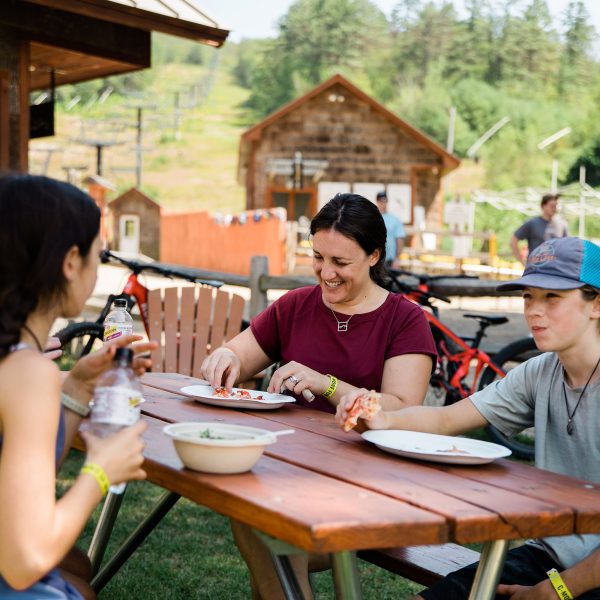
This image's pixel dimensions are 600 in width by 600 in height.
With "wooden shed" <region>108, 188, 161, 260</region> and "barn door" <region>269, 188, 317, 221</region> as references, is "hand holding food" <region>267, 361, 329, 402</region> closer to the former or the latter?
"barn door" <region>269, 188, 317, 221</region>

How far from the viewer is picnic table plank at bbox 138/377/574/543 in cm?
202

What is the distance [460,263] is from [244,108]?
3682 inches

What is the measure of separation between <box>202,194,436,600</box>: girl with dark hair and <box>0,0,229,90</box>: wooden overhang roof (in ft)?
16.1

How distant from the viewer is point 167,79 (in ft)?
429

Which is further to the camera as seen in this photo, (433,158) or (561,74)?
(561,74)

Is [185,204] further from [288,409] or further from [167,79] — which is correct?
[288,409]

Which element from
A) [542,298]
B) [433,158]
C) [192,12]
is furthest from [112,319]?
[433,158]

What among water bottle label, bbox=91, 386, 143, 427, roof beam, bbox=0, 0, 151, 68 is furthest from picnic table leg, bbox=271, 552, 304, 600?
roof beam, bbox=0, 0, 151, 68

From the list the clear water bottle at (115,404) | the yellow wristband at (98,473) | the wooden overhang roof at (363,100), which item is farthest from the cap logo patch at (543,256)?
the wooden overhang roof at (363,100)

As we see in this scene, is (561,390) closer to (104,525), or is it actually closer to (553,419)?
(553,419)

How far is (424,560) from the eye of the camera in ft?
9.64

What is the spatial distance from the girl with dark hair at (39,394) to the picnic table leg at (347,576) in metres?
0.47

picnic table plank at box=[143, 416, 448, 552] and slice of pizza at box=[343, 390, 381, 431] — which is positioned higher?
slice of pizza at box=[343, 390, 381, 431]

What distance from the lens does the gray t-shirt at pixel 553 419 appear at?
2557 millimetres
